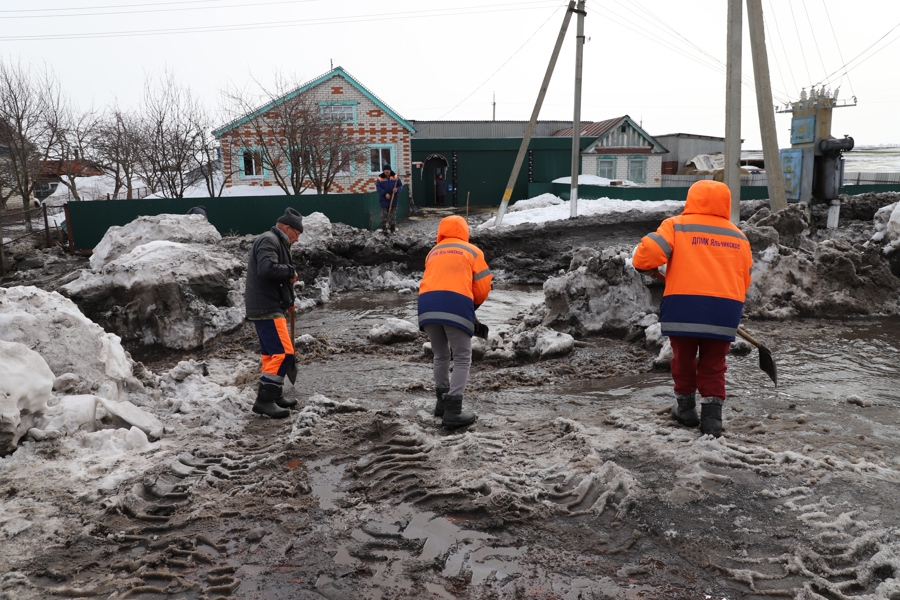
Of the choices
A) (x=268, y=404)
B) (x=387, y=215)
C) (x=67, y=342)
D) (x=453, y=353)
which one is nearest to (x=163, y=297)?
(x=67, y=342)

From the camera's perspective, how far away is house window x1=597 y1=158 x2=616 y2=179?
34.4 metres

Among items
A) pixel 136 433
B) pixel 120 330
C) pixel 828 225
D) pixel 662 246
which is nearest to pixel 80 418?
pixel 136 433

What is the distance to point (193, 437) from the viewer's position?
16.4ft

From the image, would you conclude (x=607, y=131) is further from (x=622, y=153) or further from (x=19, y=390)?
(x=19, y=390)

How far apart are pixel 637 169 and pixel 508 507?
109 ft

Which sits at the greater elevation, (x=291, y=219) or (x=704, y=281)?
(x=291, y=219)

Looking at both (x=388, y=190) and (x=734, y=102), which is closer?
(x=734, y=102)

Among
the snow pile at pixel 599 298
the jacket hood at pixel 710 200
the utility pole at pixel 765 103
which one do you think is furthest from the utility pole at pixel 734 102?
the jacket hood at pixel 710 200

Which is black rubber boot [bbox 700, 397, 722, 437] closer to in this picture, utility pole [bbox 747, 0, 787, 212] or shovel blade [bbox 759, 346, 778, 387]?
shovel blade [bbox 759, 346, 778, 387]

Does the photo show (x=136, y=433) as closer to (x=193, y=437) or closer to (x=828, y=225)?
(x=193, y=437)

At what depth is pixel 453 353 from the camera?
531cm

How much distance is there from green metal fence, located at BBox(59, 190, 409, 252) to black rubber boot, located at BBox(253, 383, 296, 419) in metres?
12.2

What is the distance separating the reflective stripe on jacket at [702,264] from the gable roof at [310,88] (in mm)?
21571

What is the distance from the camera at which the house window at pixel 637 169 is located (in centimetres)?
3462
